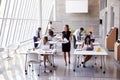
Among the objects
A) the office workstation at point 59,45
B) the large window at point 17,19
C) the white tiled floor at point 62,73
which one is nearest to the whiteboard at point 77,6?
the office workstation at point 59,45

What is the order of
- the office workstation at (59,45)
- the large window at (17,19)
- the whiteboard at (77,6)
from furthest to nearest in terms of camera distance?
the whiteboard at (77,6), the large window at (17,19), the office workstation at (59,45)

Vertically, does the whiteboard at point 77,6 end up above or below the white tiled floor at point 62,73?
above

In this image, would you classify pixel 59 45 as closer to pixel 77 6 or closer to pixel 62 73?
pixel 62 73

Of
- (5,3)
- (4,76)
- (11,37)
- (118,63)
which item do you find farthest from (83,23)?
(4,76)

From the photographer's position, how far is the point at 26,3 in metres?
19.5

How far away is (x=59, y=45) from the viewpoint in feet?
61.4

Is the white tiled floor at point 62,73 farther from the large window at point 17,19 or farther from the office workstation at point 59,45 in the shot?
the large window at point 17,19

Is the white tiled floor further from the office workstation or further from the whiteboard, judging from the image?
the whiteboard

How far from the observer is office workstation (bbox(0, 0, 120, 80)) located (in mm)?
8570

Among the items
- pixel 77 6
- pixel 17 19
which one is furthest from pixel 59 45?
pixel 77 6

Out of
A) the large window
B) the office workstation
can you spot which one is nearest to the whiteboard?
the office workstation

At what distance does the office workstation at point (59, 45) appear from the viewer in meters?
8.57

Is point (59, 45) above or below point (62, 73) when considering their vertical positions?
above

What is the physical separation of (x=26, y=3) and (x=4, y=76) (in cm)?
1213
